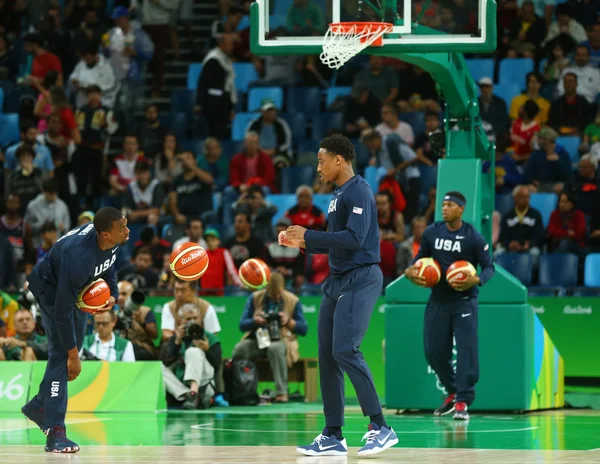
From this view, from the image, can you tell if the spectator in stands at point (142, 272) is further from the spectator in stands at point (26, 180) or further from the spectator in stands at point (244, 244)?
the spectator in stands at point (26, 180)

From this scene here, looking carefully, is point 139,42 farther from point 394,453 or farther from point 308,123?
point 394,453

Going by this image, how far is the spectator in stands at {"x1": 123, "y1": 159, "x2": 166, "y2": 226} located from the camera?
2200 centimetres

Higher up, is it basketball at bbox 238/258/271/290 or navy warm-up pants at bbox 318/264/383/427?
basketball at bbox 238/258/271/290

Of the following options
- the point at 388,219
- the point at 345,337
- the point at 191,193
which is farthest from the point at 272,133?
the point at 345,337

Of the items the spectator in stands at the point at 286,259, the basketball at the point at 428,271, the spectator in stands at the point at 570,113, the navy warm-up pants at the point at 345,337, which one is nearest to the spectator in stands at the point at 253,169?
the spectator in stands at the point at 286,259

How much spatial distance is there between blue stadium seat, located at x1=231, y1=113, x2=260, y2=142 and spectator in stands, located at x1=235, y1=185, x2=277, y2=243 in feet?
9.46

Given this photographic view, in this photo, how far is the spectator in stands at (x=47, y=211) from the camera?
21.6 metres

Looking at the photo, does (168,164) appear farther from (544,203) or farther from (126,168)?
(544,203)

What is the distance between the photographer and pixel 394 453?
10.0 metres

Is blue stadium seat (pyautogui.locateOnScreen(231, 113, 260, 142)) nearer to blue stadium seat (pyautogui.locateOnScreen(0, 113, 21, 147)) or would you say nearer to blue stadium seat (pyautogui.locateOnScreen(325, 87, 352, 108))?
blue stadium seat (pyautogui.locateOnScreen(325, 87, 352, 108))

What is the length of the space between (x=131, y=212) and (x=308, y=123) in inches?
157

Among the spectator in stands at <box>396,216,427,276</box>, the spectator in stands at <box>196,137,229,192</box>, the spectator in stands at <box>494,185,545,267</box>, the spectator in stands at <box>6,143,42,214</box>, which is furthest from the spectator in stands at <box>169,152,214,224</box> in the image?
the spectator in stands at <box>494,185,545,267</box>

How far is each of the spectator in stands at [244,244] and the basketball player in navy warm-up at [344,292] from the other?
9599mm

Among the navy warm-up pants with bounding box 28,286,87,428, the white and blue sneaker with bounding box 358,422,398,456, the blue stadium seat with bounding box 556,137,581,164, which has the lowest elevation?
the white and blue sneaker with bounding box 358,422,398,456
